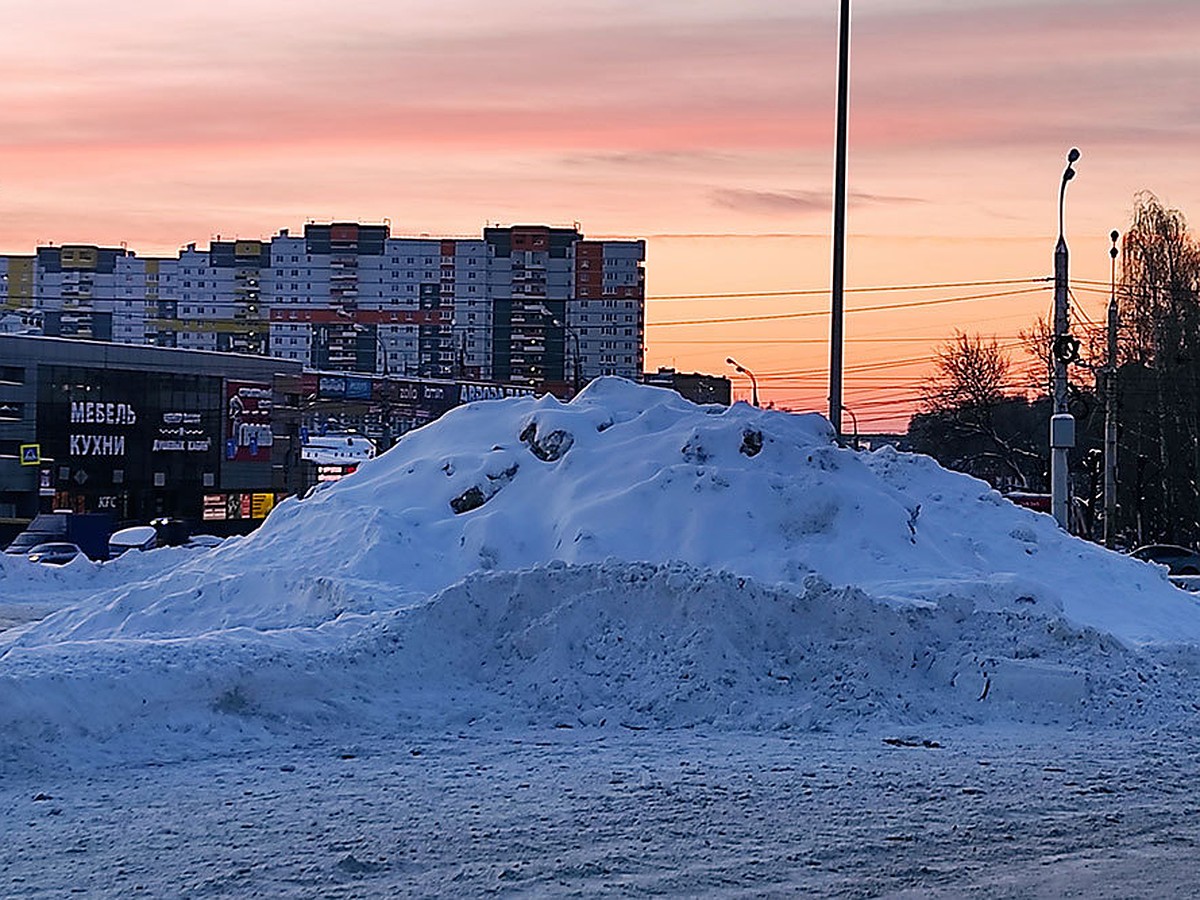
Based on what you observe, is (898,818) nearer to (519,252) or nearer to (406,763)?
(406,763)

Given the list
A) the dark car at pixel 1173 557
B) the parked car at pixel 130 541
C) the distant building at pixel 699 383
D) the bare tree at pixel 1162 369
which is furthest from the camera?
the distant building at pixel 699 383

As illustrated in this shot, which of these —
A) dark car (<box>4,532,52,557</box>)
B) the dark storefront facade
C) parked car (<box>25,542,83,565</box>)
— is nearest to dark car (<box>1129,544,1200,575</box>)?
parked car (<box>25,542,83,565</box>)

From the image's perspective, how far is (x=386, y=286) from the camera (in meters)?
122

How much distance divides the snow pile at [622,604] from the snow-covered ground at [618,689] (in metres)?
0.04

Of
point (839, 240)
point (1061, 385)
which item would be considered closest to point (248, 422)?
point (1061, 385)

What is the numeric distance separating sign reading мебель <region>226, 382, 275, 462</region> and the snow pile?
175ft

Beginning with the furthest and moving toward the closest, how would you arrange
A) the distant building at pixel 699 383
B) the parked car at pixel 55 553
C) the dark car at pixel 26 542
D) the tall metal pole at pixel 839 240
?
the distant building at pixel 699 383
the dark car at pixel 26 542
the parked car at pixel 55 553
the tall metal pole at pixel 839 240

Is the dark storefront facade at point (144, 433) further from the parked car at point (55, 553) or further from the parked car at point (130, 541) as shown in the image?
the parked car at point (55, 553)

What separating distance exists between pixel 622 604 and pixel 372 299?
10970 cm

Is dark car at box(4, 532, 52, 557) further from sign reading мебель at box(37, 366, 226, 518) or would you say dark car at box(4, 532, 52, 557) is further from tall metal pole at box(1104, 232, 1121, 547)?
tall metal pole at box(1104, 232, 1121, 547)

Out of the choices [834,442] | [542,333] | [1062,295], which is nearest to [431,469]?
[834,442]

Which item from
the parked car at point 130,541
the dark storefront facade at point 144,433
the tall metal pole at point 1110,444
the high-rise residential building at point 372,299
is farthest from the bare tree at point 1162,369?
the high-rise residential building at point 372,299

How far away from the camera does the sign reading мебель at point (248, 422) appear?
71.6 meters

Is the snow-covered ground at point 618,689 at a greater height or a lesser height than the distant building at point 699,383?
lesser
